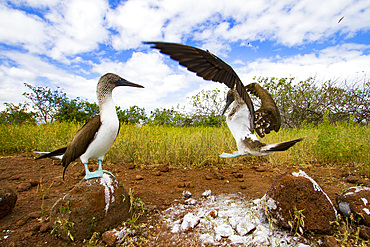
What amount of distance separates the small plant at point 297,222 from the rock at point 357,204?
64 centimetres

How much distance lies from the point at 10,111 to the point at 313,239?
15.3 metres

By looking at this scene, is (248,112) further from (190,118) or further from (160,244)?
(190,118)

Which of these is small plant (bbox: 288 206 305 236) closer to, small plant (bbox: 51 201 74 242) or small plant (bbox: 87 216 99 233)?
small plant (bbox: 87 216 99 233)

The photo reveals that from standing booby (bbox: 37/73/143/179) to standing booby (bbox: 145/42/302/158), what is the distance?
807mm

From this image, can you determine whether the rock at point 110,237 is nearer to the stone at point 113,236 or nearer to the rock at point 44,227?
the stone at point 113,236

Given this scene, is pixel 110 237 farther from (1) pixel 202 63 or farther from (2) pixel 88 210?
(1) pixel 202 63

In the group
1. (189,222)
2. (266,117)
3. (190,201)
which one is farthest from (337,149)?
(189,222)

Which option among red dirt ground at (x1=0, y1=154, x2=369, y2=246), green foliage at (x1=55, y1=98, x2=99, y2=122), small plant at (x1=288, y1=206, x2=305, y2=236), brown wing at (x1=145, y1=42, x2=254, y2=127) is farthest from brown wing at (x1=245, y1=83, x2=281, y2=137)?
green foliage at (x1=55, y1=98, x2=99, y2=122)

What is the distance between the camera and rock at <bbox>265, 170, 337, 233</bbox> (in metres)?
1.94

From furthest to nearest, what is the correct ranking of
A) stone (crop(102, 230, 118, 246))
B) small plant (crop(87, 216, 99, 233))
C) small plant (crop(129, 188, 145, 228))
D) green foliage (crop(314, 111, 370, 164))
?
green foliage (crop(314, 111, 370, 164)) → small plant (crop(129, 188, 145, 228)) → small plant (crop(87, 216, 99, 233)) → stone (crop(102, 230, 118, 246))

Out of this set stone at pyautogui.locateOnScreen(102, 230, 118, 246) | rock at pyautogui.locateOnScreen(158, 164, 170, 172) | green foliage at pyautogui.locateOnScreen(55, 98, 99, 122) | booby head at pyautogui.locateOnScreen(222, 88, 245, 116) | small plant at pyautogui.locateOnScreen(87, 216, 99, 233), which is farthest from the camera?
green foliage at pyautogui.locateOnScreen(55, 98, 99, 122)

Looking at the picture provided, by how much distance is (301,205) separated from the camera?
196 centimetres

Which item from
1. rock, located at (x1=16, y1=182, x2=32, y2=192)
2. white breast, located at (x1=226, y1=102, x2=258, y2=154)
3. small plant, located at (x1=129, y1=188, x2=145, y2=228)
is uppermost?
white breast, located at (x1=226, y1=102, x2=258, y2=154)

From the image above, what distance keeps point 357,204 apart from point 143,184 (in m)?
2.77
